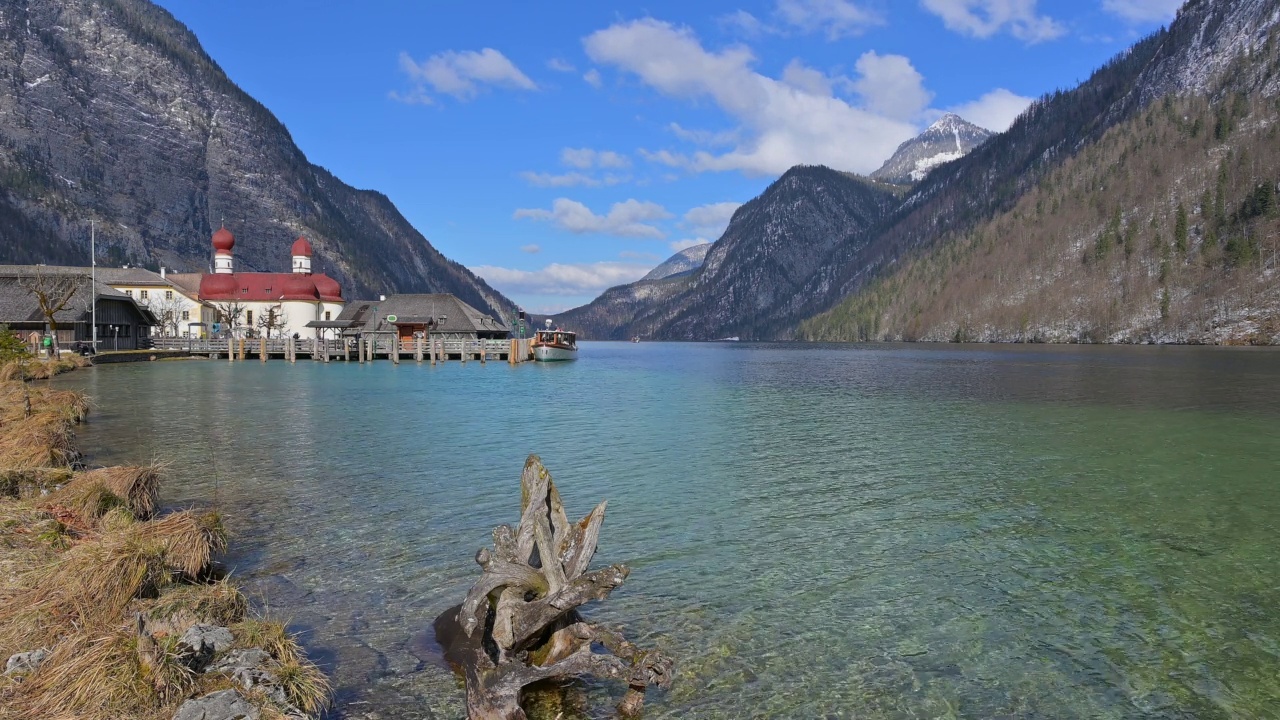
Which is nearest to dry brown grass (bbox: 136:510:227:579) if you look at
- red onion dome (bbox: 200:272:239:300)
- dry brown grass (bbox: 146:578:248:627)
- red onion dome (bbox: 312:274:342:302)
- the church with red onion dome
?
dry brown grass (bbox: 146:578:248:627)

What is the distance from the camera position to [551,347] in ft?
357

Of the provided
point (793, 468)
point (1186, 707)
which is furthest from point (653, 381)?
point (1186, 707)

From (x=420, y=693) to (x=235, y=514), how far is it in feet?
35.4

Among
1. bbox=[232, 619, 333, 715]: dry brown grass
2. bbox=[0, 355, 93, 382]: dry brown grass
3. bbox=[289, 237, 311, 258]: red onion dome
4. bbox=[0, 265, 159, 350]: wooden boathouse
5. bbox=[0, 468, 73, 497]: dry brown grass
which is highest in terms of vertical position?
bbox=[289, 237, 311, 258]: red onion dome

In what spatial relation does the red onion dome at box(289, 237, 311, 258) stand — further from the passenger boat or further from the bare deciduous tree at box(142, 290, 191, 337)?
the passenger boat

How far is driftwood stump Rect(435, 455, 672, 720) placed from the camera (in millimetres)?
8766

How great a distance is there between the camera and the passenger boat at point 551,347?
10769cm

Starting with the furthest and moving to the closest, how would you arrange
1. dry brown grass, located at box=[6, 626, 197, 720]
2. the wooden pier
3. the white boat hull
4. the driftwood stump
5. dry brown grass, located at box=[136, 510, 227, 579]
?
the white boat hull
the wooden pier
dry brown grass, located at box=[136, 510, 227, 579]
the driftwood stump
dry brown grass, located at box=[6, 626, 197, 720]

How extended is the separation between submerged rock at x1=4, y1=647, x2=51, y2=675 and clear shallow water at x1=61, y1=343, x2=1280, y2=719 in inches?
124

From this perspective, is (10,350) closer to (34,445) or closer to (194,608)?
(34,445)

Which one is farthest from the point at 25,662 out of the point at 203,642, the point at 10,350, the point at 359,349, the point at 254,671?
the point at 359,349

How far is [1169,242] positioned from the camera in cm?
19262

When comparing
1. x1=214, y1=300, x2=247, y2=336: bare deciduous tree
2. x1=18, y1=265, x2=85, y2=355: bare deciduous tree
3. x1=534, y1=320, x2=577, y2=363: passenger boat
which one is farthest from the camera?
x1=214, y1=300, x2=247, y2=336: bare deciduous tree

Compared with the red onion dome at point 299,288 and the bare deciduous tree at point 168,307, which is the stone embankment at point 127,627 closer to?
the bare deciduous tree at point 168,307
